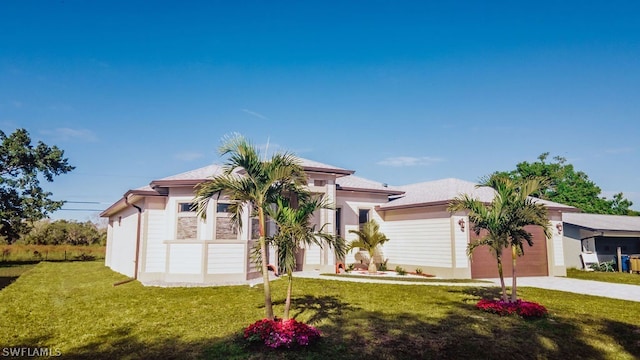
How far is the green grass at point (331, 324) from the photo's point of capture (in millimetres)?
6219

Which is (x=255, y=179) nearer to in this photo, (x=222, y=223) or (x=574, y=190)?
(x=222, y=223)

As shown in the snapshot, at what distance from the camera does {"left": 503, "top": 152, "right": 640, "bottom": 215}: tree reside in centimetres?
4028

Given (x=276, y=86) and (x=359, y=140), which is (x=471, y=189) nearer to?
(x=359, y=140)

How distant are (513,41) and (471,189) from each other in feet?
22.9

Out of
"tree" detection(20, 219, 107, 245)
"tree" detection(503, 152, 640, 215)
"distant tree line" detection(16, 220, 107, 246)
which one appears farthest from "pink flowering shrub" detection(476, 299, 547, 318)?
"tree" detection(20, 219, 107, 245)

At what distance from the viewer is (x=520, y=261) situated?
17469 mm

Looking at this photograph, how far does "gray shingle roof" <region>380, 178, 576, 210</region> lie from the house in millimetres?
61

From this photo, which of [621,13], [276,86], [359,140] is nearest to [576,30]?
[621,13]

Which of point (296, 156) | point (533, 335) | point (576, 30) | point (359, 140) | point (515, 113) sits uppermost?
point (576, 30)

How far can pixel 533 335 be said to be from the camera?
7168mm

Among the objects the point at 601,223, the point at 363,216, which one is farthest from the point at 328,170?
the point at 601,223

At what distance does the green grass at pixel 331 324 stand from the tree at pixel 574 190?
3325 centimetres

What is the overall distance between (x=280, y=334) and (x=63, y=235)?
125 ft

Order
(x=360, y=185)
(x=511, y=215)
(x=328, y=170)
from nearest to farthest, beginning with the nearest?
(x=511, y=215), (x=328, y=170), (x=360, y=185)
